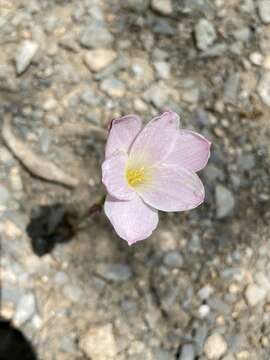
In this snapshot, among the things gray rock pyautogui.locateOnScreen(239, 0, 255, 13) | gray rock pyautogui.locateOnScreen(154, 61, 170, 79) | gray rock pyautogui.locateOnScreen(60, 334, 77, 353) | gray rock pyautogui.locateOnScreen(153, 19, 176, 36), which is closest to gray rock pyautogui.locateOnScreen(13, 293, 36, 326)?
gray rock pyautogui.locateOnScreen(60, 334, 77, 353)

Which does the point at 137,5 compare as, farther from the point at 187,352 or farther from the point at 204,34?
the point at 187,352

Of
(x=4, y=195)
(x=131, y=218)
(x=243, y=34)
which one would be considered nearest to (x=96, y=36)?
(x=243, y=34)

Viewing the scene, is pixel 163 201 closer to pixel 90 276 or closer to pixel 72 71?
pixel 90 276

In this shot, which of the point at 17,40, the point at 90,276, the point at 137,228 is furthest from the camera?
the point at 17,40

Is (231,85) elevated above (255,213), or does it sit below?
above

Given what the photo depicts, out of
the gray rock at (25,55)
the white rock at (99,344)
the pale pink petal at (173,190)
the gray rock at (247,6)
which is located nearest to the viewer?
the pale pink petal at (173,190)

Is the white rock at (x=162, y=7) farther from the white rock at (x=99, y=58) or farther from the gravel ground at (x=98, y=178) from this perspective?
the white rock at (x=99, y=58)

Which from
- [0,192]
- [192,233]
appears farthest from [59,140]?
[192,233]

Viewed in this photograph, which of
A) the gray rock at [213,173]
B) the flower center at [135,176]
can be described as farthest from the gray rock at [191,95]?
the flower center at [135,176]
